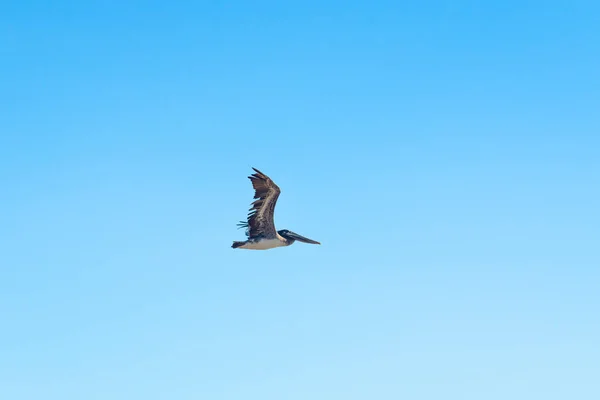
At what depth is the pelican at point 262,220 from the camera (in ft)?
161

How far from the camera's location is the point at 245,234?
169ft

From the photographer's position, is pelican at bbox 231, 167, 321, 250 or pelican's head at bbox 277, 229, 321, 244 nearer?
pelican at bbox 231, 167, 321, 250

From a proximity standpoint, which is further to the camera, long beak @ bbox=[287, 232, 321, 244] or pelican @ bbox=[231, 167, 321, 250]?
long beak @ bbox=[287, 232, 321, 244]

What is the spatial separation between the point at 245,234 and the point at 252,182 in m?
3.61

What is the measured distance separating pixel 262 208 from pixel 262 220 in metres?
0.78

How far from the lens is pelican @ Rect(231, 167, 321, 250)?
4909cm

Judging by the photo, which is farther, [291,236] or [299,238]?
[299,238]

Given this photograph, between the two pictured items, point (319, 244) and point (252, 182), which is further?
point (319, 244)

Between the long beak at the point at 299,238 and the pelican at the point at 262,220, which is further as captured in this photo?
the long beak at the point at 299,238

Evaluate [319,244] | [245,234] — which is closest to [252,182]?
[245,234]

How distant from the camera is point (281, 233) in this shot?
2098 inches

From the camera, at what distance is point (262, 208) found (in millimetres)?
50344

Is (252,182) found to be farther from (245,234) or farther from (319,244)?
(319,244)

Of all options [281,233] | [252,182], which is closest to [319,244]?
[281,233]
